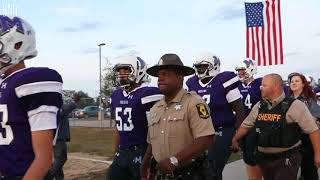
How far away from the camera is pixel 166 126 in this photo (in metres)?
4.95

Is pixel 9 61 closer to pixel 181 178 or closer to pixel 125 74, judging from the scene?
pixel 181 178

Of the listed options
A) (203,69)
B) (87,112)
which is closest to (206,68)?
(203,69)

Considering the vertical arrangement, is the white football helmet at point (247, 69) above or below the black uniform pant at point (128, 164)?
above

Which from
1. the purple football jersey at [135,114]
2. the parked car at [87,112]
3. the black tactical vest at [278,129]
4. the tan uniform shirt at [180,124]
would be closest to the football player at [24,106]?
the tan uniform shirt at [180,124]

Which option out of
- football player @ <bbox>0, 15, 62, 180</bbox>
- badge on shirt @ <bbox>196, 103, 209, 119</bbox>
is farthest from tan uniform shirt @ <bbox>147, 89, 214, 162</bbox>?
football player @ <bbox>0, 15, 62, 180</bbox>

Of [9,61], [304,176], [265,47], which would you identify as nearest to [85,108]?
[265,47]

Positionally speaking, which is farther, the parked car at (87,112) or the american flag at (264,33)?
the parked car at (87,112)

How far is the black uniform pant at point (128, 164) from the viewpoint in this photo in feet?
20.4

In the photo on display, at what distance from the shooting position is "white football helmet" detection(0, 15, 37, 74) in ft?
11.7

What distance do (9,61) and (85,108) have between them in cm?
4963

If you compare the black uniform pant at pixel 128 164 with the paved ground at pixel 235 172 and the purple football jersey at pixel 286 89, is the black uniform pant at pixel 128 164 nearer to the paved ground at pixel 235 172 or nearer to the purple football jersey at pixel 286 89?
the purple football jersey at pixel 286 89

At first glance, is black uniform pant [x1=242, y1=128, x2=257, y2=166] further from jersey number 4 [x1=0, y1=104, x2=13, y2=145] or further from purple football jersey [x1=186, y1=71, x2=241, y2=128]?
jersey number 4 [x1=0, y1=104, x2=13, y2=145]

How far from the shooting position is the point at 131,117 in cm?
625

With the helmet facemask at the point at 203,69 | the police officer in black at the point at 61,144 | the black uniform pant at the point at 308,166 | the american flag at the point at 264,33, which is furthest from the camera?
the american flag at the point at 264,33
